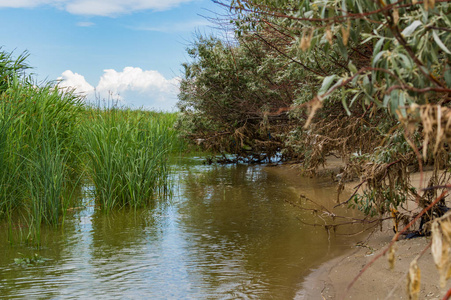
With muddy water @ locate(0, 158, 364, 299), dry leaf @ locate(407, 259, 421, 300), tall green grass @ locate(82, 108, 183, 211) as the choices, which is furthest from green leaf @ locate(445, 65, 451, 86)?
tall green grass @ locate(82, 108, 183, 211)

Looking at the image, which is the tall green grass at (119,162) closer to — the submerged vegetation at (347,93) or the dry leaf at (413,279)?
the submerged vegetation at (347,93)

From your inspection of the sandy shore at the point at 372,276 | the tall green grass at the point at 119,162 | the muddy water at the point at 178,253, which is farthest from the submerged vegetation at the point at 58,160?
the sandy shore at the point at 372,276

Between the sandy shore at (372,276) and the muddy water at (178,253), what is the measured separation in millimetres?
229

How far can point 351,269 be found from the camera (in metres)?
5.21

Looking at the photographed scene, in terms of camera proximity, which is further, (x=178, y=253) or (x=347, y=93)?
(x=347, y=93)

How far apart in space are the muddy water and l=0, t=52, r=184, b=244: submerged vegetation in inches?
15.4

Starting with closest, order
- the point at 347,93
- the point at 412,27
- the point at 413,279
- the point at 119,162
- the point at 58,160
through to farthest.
Answer: the point at 413,279, the point at 412,27, the point at 347,93, the point at 58,160, the point at 119,162

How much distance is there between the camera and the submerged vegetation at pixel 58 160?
6.96 m

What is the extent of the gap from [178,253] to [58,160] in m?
2.51

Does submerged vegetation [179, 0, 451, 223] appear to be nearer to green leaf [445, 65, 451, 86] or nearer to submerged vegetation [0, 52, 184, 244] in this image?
green leaf [445, 65, 451, 86]

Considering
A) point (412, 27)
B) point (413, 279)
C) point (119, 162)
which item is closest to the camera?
point (413, 279)

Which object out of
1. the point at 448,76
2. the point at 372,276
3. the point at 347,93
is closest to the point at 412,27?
the point at 448,76

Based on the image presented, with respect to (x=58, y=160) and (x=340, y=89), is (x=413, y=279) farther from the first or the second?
(x=58, y=160)

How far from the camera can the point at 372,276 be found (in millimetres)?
4781
